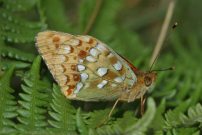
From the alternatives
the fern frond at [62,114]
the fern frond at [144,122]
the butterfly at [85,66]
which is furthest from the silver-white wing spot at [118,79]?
the fern frond at [144,122]

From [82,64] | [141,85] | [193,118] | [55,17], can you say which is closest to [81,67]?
→ [82,64]

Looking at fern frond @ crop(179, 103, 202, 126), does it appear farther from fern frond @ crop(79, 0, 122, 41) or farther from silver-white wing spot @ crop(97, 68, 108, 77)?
fern frond @ crop(79, 0, 122, 41)

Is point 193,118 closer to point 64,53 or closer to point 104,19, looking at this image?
point 64,53

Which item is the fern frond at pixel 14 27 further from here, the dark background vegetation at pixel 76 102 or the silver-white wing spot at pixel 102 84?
the silver-white wing spot at pixel 102 84

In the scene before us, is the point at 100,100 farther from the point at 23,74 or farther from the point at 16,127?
the point at 16,127

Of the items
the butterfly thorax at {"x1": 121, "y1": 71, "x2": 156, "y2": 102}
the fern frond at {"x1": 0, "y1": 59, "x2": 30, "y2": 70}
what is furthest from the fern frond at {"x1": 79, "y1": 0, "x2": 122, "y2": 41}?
the fern frond at {"x1": 0, "y1": 59, "x2": 30, "y2": 70}

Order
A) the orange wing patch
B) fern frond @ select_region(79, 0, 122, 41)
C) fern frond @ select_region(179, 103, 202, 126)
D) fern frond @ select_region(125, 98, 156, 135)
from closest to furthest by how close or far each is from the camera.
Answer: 1. fern frond @ select_region(125, 98, 156, 135)
2. fern frond @ select_region(179, 103, 202, 126)
3. the orange wing patch
4. fern frond @ select_region(79, 0, 122, 41)

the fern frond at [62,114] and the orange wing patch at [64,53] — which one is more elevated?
the orange wing patch at [64,53]
